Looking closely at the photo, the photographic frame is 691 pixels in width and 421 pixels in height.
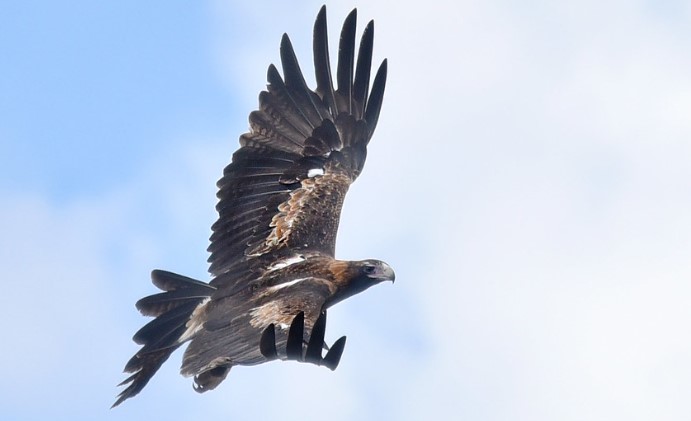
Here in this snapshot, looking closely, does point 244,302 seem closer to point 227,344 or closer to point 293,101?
point 227,344

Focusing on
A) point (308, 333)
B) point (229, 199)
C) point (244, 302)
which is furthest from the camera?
point (229, 199)

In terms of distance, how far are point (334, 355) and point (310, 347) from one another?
20 cm

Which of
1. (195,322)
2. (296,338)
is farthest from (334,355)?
(195,322)

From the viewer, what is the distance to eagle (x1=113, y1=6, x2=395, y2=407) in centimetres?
1359

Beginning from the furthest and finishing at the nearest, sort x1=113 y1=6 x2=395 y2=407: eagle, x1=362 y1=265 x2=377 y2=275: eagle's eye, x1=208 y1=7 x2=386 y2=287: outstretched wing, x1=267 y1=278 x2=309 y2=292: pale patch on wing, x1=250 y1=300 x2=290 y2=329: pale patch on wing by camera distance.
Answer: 1. x1=208 y1=7 x2=386 y2=287: outstretched wing
2. x1=362 y1=265 x2=377 y2=275: eagle's eye
3. x1=267 y1=278 x2=309 y2=292: pale patch on wing
4. x1=113 y1=6 x2=395 y2=407: eagle
5. x1=250 y1=300 x2=290 y2=329: pale patch on wing

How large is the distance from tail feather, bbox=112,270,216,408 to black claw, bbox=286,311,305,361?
105 inches

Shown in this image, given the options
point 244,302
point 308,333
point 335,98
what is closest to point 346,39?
point 335,98

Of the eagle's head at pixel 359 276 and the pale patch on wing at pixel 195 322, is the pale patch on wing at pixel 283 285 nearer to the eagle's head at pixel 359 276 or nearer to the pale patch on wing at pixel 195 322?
the eagle's head at pixel 359 276

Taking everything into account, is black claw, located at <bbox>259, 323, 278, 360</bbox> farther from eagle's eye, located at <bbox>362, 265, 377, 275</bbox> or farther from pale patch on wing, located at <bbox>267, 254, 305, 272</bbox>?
eagle's eye, located at <bbox>362, 265, 377, 275</bbox>

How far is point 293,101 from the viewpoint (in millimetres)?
15500

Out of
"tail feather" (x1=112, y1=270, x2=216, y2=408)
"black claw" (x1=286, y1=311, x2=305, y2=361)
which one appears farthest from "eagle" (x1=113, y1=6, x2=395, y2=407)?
"black claw" (x1=286, y1=311, x2=305, y2=361)

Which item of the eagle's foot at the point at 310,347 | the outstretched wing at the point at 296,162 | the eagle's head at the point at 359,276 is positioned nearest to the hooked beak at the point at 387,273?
the eagle's head at the point at 359,276

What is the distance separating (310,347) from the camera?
11188 mm

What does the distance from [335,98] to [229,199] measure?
5.70 ft
